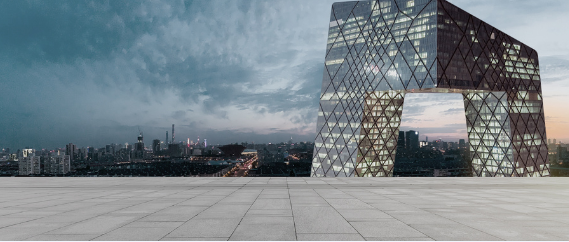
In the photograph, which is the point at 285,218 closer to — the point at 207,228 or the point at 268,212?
the point at 268,212

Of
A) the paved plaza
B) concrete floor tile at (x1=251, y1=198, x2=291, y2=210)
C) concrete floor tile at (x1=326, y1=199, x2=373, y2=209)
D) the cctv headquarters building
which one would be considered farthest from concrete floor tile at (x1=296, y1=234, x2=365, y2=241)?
the cctv headquarters building

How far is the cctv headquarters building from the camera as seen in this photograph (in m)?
64.8

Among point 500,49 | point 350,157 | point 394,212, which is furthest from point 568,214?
point 500,49

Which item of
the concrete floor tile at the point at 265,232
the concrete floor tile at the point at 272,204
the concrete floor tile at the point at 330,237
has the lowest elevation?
the concrete floor tile at the point at 272,204

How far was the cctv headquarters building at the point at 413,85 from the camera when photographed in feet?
213

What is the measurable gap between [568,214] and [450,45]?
61.2 meters

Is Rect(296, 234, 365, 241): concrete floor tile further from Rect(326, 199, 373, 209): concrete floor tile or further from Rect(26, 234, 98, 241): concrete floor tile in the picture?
Rect(26, 234, 98, 241): concrete floor tile

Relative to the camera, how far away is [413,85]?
2491 inches

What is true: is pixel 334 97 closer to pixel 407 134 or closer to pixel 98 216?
pixel 98 216

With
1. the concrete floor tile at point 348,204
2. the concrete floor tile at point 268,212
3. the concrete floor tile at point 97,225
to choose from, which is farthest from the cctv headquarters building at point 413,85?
the concrete floor tile at point 97,225

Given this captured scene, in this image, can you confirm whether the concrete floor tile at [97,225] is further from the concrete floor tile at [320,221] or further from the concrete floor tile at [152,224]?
the concrete floor tile at [320,221]

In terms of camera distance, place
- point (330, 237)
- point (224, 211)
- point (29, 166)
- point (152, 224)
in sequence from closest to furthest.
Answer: point (330, 237)
point (152, 224)
point (224, 211)
point (29, 166)

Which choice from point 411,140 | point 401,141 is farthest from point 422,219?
point 411,140

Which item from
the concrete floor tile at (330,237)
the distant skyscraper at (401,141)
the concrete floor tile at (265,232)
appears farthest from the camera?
the distant skyscraper at (401,141)
